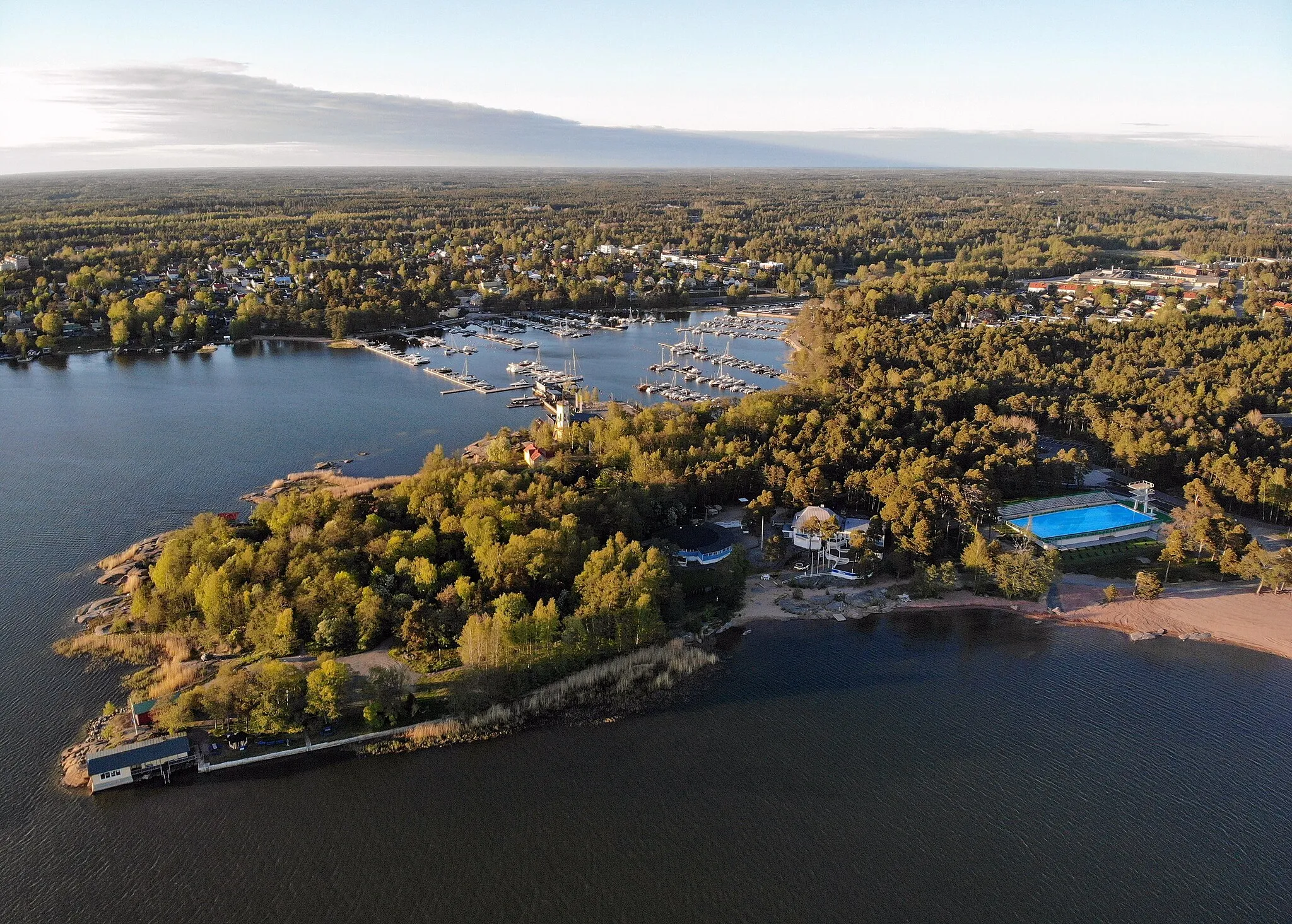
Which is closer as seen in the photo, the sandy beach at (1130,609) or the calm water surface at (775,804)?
the calm water surface at (775,804)

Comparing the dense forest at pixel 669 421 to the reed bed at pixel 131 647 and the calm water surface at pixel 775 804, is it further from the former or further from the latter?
the calm water surface at pixel 775 804

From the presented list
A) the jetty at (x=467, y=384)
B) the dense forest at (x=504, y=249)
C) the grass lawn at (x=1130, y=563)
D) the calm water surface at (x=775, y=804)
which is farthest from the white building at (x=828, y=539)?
the dense forest at (x=504, y=249)

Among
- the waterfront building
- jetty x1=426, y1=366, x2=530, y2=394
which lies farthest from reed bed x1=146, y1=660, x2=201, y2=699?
jetty x1=426, y1=366, x2=530, y2=394

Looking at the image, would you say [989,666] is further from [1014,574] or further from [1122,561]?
[1122,561]

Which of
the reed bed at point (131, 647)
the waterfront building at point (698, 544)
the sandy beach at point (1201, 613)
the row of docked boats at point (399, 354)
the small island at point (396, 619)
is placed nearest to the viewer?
the small island at point (396, 619)

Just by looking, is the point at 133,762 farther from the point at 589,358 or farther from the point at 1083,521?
the point at 589,358

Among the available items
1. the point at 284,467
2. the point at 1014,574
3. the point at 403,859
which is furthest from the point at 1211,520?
the point at 284,467
